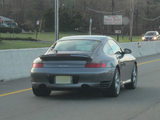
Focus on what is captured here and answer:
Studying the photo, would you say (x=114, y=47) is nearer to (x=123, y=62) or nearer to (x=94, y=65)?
(x=123, y=62)

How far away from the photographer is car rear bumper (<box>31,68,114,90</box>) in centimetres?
751

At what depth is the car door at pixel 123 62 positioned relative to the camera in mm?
8750

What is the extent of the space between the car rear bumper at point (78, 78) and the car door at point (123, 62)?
1.01 meters

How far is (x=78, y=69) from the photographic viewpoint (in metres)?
7.52

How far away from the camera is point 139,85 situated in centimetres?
1058

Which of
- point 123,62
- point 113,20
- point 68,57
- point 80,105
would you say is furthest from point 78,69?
point 113,20

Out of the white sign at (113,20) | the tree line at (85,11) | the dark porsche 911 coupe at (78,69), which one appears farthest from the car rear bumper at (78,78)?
the tree line at (85,11)

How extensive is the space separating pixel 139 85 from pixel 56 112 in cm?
458

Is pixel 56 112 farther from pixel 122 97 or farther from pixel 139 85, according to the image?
pixel 139 85

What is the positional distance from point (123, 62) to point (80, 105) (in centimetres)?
215

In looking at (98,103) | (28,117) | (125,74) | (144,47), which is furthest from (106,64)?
(144,47)

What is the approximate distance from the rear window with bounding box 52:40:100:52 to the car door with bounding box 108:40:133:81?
2.33 ft

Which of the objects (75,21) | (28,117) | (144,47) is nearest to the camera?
(28,117)

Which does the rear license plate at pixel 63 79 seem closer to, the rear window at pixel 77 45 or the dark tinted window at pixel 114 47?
the rear window at pixel 77 45
